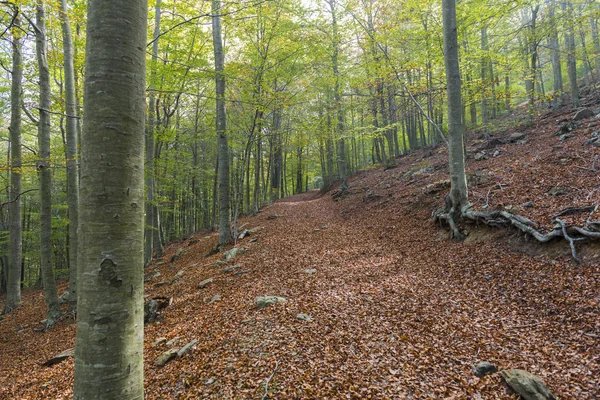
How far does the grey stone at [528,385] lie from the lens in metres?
2.55

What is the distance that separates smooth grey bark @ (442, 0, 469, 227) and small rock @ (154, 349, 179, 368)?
650cm

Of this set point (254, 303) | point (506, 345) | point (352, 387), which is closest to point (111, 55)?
point (352, 387)

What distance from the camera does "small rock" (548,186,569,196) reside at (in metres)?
6.12

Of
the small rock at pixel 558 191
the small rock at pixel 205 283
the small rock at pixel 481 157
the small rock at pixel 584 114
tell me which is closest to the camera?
the small rock at pixel 558 191

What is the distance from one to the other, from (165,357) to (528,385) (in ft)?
13.2

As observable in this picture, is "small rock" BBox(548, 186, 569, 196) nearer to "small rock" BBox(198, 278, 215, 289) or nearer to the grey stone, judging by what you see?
the grey stone

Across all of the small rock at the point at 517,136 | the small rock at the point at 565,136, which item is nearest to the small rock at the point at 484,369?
the small rock at the point at 565,136

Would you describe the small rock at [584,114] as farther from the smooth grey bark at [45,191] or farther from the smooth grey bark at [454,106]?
the smooth grey bark at [45,191]

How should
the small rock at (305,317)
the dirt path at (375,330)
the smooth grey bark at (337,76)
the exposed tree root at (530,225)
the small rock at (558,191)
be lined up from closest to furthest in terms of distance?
the dirt path at (375,330) < the small rock at (305,317) < the exposed tree root at (530,225) < the small rock at (558,191) < the smooth grey bark at (337,76)

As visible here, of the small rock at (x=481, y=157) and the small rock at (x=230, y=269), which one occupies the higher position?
the small rock at (x=481, y=157)

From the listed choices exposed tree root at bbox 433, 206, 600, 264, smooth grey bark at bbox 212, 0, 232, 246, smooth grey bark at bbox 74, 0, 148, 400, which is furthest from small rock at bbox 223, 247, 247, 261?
smooth grey bark at bbox 74, 0, 148, 400

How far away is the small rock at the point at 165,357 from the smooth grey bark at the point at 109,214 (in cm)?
268

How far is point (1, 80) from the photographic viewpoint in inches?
480

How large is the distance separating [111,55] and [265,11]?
9037mm
